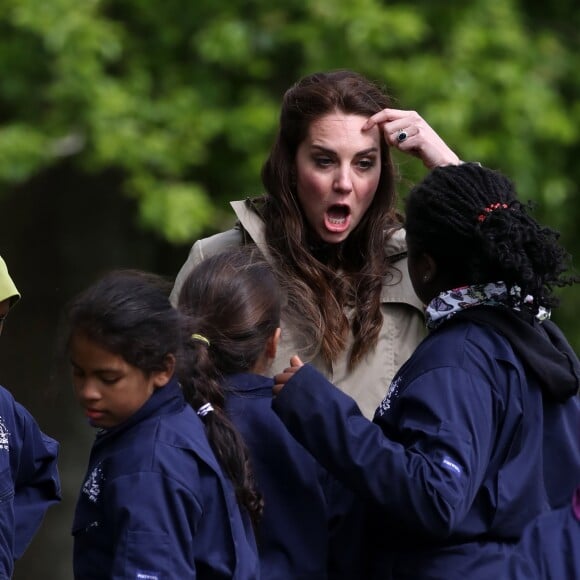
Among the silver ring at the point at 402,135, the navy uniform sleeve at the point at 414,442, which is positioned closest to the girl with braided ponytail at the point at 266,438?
the navy uniform sleeve at the point at 414,442

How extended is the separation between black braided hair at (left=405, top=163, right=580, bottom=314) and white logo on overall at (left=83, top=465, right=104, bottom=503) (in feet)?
2.76

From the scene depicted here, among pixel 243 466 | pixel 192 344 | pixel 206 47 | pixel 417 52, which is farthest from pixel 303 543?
pixel 417 52

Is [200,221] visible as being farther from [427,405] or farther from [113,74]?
[427,405]

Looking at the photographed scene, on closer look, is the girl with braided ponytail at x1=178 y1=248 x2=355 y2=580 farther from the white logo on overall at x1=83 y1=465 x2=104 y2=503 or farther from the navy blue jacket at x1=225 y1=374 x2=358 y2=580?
the white logo on overall at x1=83 y1=465 x2=104 y2=503

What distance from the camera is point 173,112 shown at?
7480 mm

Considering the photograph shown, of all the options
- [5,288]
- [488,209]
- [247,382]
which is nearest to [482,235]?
[488,209]

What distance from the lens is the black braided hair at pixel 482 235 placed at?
2898mm

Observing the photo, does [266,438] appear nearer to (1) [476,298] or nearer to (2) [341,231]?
(1) [476,298]

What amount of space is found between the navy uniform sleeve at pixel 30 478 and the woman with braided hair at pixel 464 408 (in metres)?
0.81

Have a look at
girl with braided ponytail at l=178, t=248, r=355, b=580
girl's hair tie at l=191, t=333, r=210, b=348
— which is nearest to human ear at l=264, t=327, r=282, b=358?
girl with braided ponytail at l=178, t=248, r=355, b=580

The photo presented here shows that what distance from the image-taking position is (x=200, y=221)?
718 centimetres

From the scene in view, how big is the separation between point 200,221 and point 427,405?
4.50 m

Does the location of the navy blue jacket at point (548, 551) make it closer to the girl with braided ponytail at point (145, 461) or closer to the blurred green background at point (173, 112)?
the girl with braided ponytail at point (145, 461)

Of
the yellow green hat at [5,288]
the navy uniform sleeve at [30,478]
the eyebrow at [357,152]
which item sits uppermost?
the eyebrow at [357,152]
